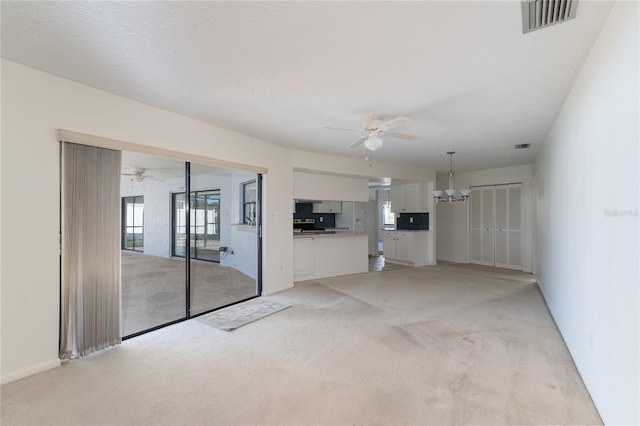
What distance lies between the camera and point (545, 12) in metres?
1.71

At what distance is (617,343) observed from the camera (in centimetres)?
165

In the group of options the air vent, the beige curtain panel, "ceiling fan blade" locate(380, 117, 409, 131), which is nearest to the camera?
the air vent

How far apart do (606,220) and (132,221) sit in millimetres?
5519

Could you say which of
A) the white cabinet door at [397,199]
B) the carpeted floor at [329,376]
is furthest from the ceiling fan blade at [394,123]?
the white cabinet door at [397,199]

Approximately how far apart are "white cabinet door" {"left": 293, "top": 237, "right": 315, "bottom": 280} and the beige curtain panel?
306cm

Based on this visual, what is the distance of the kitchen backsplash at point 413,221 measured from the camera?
7609mm

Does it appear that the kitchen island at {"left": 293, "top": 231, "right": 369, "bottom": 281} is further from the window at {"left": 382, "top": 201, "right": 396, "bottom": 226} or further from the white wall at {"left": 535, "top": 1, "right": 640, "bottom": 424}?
the window at {"left": 382, "top": 201, "right": 396, "bottom": 226}

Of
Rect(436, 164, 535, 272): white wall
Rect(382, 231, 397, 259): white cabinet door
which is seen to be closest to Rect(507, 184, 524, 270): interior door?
Rect(436, 164, 535, 272): white wall

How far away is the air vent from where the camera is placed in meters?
1.65

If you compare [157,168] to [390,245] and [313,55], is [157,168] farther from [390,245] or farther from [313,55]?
[390,245]

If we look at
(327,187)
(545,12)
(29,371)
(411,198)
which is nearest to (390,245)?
(411,198)

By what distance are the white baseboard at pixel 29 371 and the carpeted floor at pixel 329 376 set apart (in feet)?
0.21

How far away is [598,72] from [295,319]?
3.51m

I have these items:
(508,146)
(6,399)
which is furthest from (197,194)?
(508,146)
